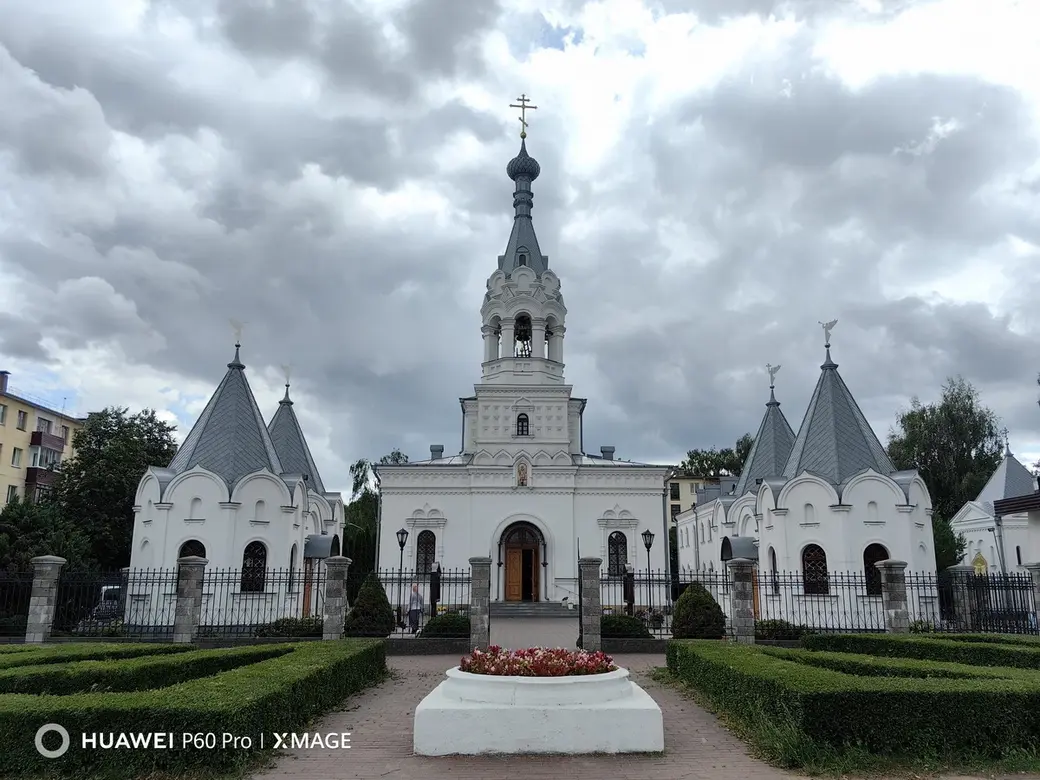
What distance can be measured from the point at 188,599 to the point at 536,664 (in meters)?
10.3

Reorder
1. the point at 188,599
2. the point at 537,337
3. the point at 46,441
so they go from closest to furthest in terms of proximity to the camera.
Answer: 1. the point at 188,599
2. the point at 537,337
3. the point at 46,441

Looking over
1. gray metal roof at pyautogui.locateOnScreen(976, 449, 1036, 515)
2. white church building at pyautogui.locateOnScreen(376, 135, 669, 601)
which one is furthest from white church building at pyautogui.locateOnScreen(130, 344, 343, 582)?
gray metal roof at pyautogui.locateOnScreen(976, 449, 1036, 515)

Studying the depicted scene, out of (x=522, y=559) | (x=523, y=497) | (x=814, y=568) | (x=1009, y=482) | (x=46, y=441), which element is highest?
(x=46, y=441)

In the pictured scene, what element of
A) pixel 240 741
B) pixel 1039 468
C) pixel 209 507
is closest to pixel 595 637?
pixel 240 741

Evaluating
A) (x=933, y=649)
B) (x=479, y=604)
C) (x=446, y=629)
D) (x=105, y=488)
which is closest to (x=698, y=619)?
(x=479, y=604)

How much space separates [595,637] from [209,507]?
12.1 m

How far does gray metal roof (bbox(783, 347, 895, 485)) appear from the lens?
2341 centimetres

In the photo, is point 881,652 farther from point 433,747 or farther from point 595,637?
point 433,747

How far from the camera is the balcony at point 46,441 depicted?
40719 millimetres

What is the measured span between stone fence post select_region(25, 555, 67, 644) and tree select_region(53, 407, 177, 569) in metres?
15.1

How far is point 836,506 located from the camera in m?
22.6

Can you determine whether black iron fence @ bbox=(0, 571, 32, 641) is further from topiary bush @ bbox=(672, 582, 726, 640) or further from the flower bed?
topiary bush @ bbox=(672, 582, 726, 640)

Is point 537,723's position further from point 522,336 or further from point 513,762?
point 522,336

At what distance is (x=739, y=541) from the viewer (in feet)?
88.3
